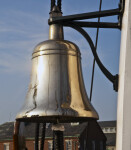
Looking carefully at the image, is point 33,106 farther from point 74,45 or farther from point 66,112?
point 74,45

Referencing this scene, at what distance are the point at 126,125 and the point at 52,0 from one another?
2.91ft

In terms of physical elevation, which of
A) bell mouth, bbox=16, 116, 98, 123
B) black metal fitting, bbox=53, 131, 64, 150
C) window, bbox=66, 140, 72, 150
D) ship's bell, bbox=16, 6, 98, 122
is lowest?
window, bbox=66, 140, 72, 150

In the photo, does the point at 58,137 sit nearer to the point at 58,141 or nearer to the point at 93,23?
the point at 58,141

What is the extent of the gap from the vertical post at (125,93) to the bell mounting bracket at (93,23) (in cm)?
10

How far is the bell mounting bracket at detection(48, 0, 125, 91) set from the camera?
64.8 inches

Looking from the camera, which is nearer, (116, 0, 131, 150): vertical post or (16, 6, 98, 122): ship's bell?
(116, 0, 131, 150): vertical post

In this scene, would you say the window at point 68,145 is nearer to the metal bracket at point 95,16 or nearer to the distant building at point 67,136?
the distant building at point 67,136

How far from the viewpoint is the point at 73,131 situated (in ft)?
133

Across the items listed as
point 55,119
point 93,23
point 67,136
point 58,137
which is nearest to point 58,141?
point 58,137

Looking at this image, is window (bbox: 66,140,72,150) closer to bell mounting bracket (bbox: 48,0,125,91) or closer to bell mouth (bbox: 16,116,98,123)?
bell mouth (bbox: 16,116,98,123)

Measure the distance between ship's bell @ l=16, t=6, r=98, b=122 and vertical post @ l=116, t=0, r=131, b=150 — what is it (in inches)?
11.3

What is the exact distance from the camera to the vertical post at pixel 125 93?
1.44 meters

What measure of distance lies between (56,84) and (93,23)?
330mm

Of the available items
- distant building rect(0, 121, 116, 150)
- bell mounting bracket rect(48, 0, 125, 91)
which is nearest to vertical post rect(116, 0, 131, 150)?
bell mounting bracket rect(48, 0, 125, 91)
